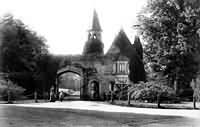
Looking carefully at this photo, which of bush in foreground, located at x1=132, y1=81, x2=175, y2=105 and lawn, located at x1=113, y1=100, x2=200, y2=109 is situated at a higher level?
bush in foreground, located at x1=132, y1=81, x2=175, y2=105

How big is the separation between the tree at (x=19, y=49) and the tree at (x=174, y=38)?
3.39m

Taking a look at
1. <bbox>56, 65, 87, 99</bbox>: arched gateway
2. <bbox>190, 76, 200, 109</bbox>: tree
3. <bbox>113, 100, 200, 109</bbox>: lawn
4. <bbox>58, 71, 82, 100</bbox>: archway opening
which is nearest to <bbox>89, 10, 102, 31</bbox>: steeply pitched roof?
<bbox>58, 71, 82, 100</bbox>: archway opening

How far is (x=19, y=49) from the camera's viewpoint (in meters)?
7.02

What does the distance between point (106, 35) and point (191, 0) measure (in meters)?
2.42

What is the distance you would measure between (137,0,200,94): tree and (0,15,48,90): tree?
3393 millimetres

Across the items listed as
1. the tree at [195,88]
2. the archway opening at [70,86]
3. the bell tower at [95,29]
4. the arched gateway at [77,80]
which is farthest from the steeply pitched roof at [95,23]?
the tree at [195,88]

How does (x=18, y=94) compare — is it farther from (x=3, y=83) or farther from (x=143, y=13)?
(x=143, y=13)

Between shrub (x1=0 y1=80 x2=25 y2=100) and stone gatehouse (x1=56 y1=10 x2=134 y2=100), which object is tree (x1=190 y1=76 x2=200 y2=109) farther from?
shrub (x1=0 y1=80 x2=25 y2=100)

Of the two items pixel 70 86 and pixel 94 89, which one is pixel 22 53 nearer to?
pixel 70 86

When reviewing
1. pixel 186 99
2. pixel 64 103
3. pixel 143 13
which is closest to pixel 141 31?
pixel 143 13

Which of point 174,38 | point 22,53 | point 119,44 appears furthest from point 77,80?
point 22,53

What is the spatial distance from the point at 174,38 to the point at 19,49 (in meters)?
4.57

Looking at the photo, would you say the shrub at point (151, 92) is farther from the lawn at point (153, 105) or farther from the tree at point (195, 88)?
the tree at point (195, 88)

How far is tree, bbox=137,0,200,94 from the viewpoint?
27.4 ft
